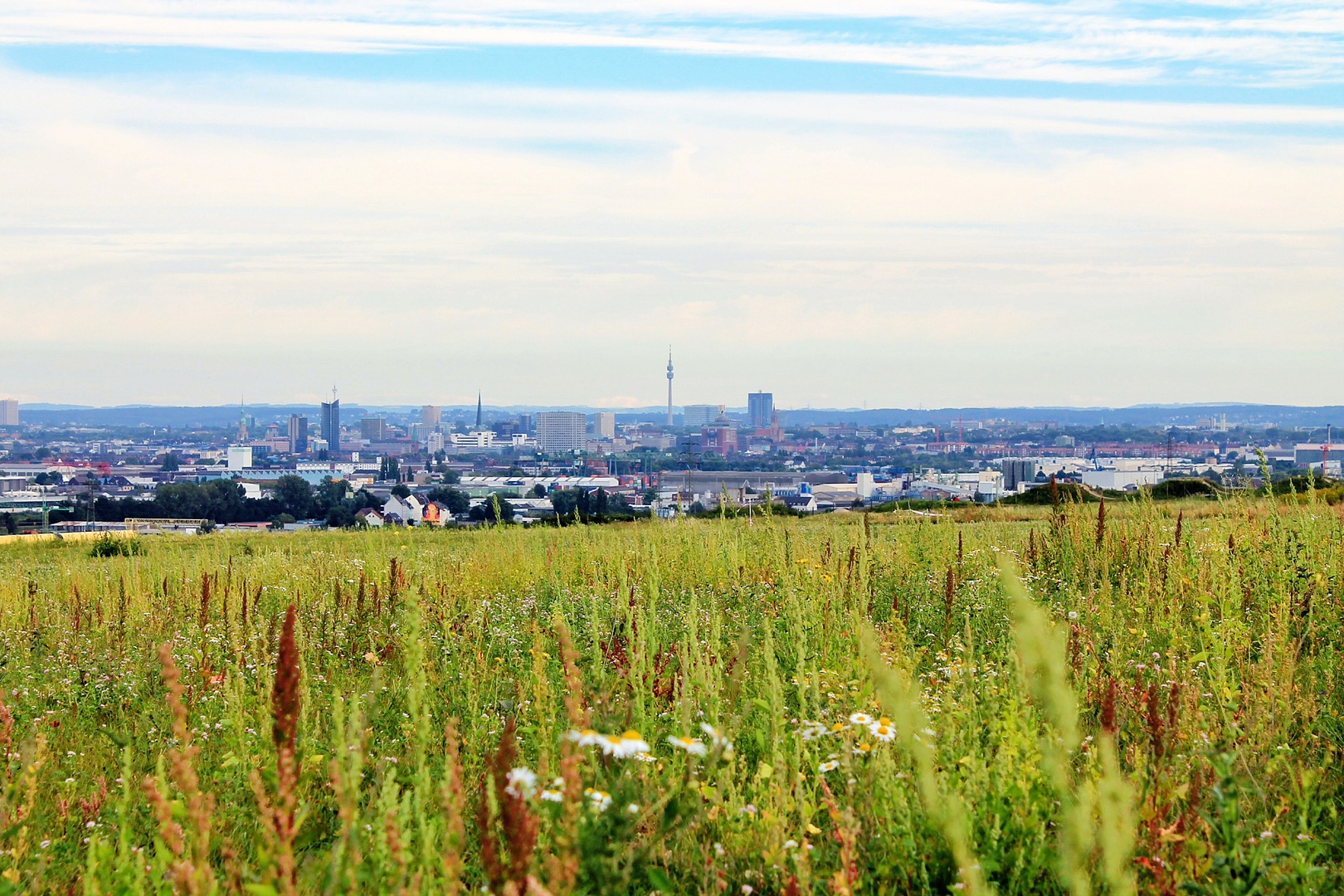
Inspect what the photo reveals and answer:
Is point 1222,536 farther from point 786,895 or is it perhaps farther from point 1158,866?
point 786,895

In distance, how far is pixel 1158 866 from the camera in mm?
2938

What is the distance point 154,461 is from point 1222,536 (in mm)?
179007

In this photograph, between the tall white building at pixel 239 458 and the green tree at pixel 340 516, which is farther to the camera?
the tall white building at pixel 239 458

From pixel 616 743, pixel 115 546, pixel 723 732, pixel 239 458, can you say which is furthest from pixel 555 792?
pixel 239 458

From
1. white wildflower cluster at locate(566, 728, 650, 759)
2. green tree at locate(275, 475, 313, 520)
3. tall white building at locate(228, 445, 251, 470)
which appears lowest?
tall white building at locate(228, 445, 251, 470)

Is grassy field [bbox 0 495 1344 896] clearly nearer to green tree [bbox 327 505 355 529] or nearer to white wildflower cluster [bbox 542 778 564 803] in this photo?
white wildflower cluster [bbox 542 778 564 803]

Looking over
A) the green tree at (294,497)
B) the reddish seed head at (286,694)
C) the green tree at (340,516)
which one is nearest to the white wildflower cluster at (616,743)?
the reddish seed head at (286,694)

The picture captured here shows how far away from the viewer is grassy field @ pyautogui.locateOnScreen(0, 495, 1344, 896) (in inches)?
93.0

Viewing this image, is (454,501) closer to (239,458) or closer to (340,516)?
(340,516)

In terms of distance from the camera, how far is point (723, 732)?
10.9 ft

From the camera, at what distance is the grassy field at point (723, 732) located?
2.36m

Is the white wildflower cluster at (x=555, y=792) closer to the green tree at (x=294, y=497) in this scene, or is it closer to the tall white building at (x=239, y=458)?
the green tree at (x=294, y=497)

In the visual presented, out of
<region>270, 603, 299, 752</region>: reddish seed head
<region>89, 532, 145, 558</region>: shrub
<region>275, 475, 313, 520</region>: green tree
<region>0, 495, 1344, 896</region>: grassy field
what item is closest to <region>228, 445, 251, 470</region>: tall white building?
<region>275, 475, 313, 520</region>: green tree

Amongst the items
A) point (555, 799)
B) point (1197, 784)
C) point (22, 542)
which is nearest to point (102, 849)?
point (555, 799)
